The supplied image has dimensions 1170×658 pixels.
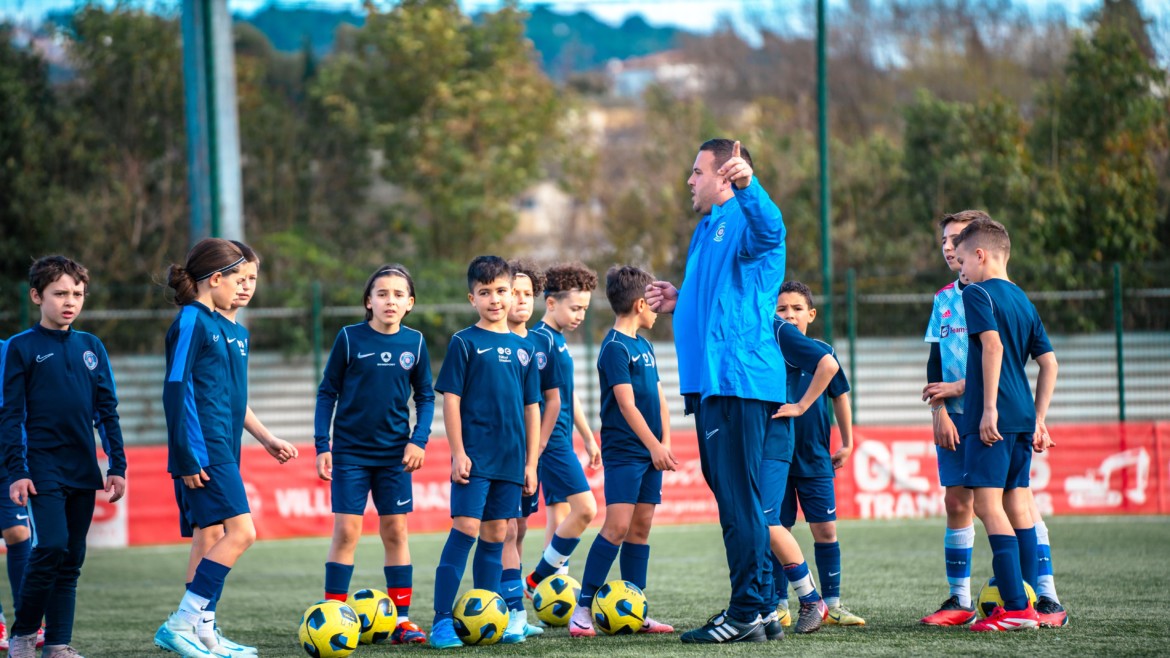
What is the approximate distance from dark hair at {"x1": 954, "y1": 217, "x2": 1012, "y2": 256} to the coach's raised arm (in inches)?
43.6

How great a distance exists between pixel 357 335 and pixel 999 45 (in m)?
29.5

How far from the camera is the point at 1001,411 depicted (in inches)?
229

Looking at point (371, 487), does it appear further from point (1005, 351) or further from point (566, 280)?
point (1005, 351)

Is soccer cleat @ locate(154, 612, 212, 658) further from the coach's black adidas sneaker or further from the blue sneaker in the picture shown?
the coach's black adidas sneaker

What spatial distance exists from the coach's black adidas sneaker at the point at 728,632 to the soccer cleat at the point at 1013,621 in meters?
1.09

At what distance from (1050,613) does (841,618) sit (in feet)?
3.30

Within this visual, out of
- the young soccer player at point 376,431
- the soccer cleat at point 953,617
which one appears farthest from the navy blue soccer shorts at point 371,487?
the soccer cleat at point 953,617

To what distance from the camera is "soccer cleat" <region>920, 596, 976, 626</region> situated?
5.98m

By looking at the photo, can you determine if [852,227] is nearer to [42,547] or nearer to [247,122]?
[247,122]

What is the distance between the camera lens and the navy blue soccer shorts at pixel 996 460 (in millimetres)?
5734

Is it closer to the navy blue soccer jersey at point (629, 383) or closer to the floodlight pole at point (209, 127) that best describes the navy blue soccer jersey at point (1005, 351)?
the navy blue soccer jersey at point (629, 383)

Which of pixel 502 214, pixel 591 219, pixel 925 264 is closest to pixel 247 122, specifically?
pixel 502 214

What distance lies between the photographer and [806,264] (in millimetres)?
19734

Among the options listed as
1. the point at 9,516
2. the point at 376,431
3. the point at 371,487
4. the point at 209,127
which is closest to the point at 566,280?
the point at 376,431
